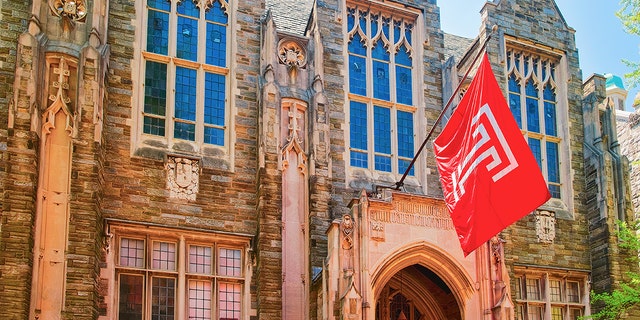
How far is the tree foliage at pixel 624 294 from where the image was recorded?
19.6 meters

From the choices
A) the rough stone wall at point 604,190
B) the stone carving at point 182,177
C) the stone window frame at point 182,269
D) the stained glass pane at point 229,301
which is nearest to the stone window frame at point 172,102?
the stone carving at point 182,177

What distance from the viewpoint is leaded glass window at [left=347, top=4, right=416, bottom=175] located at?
797 inches

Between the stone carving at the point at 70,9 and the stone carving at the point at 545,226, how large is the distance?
38.7 feet

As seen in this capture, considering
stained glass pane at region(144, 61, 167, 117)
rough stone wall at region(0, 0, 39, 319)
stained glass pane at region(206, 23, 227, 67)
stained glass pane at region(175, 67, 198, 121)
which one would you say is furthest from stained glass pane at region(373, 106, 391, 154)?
rough stone wall at region(0, 0, 39, 319)

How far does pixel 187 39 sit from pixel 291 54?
2.37 meters

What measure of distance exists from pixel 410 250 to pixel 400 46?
6292 mm

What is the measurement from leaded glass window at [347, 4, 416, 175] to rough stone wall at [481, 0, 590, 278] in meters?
2.63

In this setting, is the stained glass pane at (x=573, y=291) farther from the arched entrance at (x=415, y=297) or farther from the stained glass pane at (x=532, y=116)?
the stained glass pane at (x=532, y=116)

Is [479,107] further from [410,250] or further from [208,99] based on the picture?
[208,99]

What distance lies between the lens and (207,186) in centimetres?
1800

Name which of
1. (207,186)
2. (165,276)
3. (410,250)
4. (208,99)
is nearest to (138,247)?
(165,276)

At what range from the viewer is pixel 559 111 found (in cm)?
2298

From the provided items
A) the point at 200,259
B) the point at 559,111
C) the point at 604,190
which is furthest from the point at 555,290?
the point at 200,259

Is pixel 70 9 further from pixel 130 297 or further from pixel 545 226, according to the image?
pixel 545 226
